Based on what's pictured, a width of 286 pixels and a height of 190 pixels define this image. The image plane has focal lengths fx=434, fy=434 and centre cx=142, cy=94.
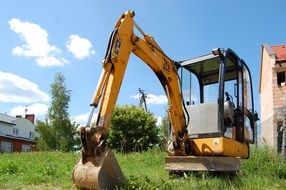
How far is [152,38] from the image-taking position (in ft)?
32.8

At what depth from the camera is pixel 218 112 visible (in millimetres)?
9789

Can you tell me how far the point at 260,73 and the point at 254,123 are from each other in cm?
2316

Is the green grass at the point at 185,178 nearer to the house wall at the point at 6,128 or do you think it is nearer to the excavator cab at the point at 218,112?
the excavator cab at the point at 218,112

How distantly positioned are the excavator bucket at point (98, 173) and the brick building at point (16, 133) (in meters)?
51.6

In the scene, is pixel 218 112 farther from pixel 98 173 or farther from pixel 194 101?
pixel 98 173

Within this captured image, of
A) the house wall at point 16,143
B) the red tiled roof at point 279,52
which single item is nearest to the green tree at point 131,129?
the red tiled roof at point 279,52

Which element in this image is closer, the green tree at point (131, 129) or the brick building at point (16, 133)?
the green tree at point (131, 129)

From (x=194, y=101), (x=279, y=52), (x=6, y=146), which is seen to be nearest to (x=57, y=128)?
(x=6, y=146)

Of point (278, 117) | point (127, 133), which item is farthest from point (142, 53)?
point (127, 133)

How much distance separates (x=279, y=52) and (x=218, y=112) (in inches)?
729

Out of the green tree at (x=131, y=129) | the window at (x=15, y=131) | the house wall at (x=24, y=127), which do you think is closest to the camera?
the green tree at (x=131, y=129)

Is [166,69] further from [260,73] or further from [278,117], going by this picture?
[260,73]

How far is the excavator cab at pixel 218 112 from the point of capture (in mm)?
9695

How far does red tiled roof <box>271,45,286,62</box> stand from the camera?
83.1 feet
